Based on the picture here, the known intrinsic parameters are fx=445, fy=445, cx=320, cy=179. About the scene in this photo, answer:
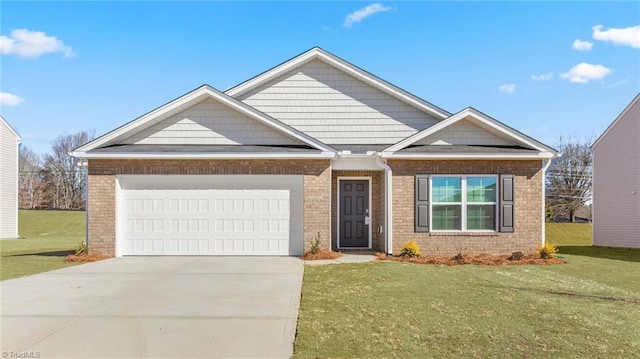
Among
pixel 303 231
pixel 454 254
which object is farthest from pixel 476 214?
pixel 303 231

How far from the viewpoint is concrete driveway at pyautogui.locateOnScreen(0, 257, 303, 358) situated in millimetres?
5004

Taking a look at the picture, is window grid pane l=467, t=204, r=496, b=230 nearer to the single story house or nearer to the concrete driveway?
the single story house

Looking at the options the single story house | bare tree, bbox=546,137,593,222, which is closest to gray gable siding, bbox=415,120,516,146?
the single story house

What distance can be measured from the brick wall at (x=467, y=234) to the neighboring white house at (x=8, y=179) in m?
23.2

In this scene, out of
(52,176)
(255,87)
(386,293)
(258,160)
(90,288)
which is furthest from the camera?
(52,176)

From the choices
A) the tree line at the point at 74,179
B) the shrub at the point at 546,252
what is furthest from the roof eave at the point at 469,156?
the tree line at the point at 74,179

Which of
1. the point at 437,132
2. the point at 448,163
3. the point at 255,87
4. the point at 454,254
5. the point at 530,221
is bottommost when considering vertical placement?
the point at 454,254

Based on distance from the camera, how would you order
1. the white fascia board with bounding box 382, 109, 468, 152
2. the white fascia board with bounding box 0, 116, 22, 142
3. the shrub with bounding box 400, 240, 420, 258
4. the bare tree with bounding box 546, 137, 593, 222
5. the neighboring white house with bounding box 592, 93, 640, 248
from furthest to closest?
the bare tree with bounding box 546, 137, 593, 222
the white fascia board with bounding box 0, 116, 22, 142
the neighboring white house with bounding box 592, 93, 640, 248
the white fascia board with bounding box 382, 109, 468, 152
the shrub with bounding box 400, 240, 420, 258

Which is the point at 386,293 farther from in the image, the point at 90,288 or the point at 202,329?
the point at 90,288

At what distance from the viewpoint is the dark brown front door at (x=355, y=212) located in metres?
14.4

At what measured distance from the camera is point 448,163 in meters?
12.8

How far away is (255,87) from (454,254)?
8345 millimetres

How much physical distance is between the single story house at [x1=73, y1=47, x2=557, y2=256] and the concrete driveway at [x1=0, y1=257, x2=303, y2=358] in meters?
2.53

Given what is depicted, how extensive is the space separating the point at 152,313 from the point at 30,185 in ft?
173
